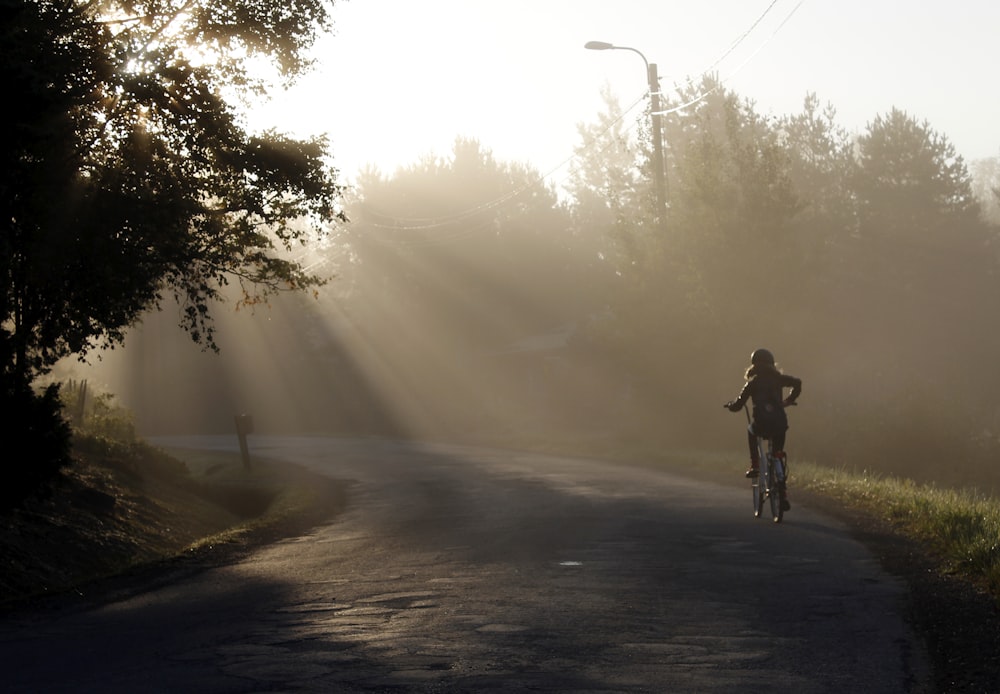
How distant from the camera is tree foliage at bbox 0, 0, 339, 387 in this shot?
13594 millimetres

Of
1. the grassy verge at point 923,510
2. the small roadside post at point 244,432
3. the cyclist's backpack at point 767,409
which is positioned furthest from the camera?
the small roadside post at point 244,432

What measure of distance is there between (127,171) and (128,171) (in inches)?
Answer: 0.5

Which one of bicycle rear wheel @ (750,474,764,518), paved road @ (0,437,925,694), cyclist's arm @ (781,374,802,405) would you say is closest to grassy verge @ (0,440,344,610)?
paved road @ (0,437,925,694)

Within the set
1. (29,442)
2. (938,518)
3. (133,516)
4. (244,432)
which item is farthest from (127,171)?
(244,432)

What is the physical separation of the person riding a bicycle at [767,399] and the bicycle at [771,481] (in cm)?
8

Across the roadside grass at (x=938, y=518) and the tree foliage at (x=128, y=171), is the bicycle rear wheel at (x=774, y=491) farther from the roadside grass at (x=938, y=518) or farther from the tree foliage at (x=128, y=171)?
the tree foliage at (x=128, y=171)

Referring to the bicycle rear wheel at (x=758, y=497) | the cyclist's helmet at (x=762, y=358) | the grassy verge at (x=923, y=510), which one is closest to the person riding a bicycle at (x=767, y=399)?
the cyclist's helmet at (x=762, y=358)

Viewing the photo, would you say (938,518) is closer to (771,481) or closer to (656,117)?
(771,481)

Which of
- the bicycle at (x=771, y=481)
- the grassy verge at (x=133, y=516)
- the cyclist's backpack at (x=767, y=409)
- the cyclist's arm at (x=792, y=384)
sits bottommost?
the grassy verge at (x=133, y=516)

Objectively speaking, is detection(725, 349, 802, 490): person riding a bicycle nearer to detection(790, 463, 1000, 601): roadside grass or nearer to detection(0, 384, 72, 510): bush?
detection(790, 463, 1000, 601): roadside grass

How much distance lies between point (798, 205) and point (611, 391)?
10.4m

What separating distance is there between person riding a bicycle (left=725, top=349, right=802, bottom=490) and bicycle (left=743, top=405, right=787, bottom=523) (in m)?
0.08

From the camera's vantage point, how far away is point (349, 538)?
15.7 m

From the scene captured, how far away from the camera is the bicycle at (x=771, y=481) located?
582 inches
